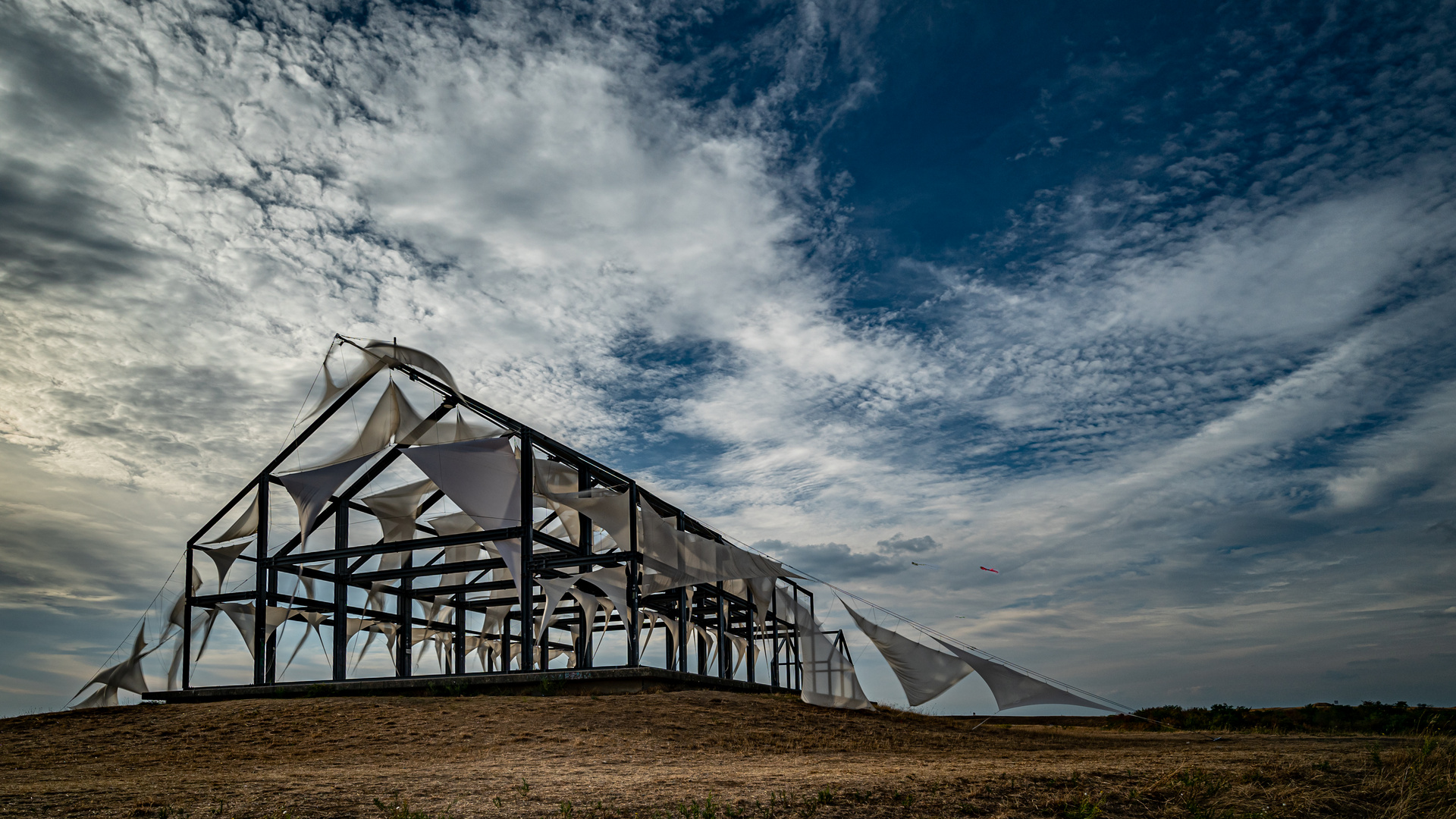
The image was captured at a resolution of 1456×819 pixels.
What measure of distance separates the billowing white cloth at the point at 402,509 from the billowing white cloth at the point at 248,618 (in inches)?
146

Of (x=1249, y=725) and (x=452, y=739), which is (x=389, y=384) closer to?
(x=452, y=739)

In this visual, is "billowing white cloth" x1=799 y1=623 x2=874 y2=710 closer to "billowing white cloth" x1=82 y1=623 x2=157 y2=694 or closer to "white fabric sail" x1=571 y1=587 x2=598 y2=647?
"white fabric sail" x1=571 y1=587 x2=598 y2=647

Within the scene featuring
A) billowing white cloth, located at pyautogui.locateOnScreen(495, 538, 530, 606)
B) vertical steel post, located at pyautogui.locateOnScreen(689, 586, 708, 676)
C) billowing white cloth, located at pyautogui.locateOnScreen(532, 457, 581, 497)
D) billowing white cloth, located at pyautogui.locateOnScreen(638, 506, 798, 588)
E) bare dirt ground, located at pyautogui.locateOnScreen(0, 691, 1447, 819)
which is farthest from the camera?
vertical steel post, located at pyautogui.locateOnScreen(689, 586, 708, 676)

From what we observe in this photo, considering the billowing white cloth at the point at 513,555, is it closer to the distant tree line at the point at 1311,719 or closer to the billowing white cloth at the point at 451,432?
the billowing white cloth at the point at 451,432

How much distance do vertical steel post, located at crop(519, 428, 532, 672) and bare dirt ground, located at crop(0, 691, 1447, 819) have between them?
3320 mm

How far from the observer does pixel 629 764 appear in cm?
1145

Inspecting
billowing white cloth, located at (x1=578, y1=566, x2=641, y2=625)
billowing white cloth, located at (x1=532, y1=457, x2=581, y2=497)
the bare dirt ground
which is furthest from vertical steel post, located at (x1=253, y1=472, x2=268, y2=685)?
billowing white cloth, located at (x1=578, y1=566, x2=641, y2=625)

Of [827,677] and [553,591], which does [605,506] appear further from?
[827,677]

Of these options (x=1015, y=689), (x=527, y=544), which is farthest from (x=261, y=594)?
(x=1015, y=689)

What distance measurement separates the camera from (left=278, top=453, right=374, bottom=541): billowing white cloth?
25.2 m

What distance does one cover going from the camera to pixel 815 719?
677 inches

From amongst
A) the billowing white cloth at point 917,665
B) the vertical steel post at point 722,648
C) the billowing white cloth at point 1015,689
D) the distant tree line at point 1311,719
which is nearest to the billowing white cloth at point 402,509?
the vertical steel post at point 722,648

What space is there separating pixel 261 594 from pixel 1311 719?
92.4ft

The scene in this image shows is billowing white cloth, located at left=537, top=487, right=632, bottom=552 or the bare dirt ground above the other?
billowing white cloth, located at left=537, top=487, right=632, bottom=552
